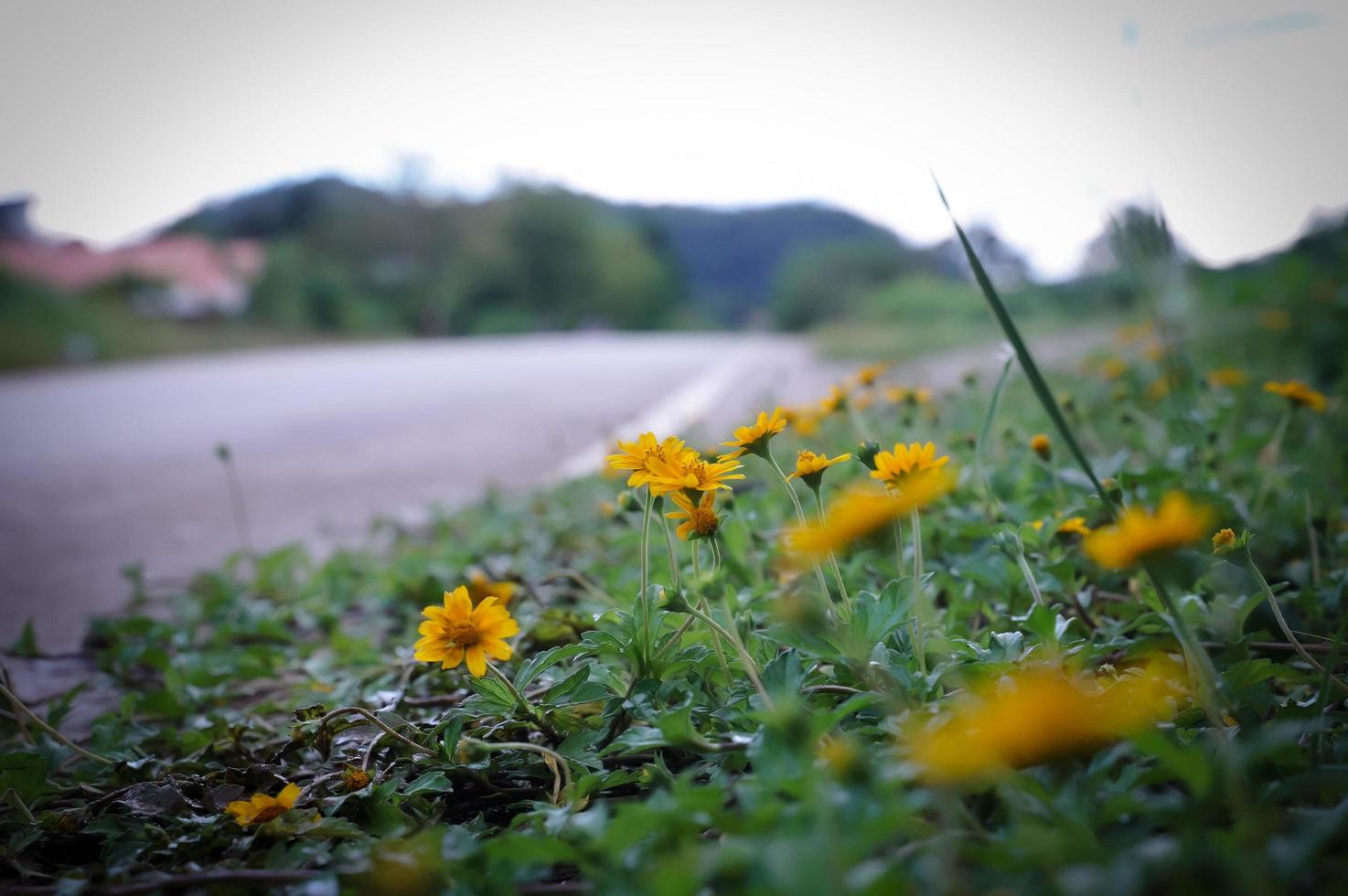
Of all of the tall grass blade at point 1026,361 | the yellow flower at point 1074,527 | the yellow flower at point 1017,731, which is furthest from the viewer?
the yellow flower at point 1074,527

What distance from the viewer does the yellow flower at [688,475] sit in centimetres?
98

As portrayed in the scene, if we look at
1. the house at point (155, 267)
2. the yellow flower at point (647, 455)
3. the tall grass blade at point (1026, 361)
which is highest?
the house at point (155, 267)

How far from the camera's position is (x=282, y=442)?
4.50m

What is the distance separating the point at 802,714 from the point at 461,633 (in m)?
0.40

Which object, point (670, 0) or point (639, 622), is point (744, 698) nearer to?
point (639, 622)

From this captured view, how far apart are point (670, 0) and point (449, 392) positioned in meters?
3.31

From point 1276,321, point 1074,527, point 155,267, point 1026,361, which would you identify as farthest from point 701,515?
point 155,267

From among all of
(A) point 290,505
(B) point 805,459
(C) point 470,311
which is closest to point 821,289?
(C) point 470,311

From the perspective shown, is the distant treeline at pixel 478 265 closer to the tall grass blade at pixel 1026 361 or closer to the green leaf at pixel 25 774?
the tall grass blade at pixel 1026 361

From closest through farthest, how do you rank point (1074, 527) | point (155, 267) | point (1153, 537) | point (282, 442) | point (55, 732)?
point (1153, 537), point (55, 732), point (1074, 527), point (282, 442), point (155, 267)

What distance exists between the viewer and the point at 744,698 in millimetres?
952

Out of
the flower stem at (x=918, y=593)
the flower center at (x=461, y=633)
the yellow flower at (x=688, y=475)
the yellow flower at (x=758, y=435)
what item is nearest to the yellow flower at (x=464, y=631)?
the flower center at (x=461, y=633)

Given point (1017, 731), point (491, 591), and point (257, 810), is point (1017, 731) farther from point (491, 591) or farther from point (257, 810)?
point (491, 591)

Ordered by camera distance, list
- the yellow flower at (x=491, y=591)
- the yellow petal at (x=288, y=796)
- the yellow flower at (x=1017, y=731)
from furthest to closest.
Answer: the yellow flower at (x=491, y=591) < the yellow petal at (x=288, y=796) < the yellow flower at (x=1017, y=731)
